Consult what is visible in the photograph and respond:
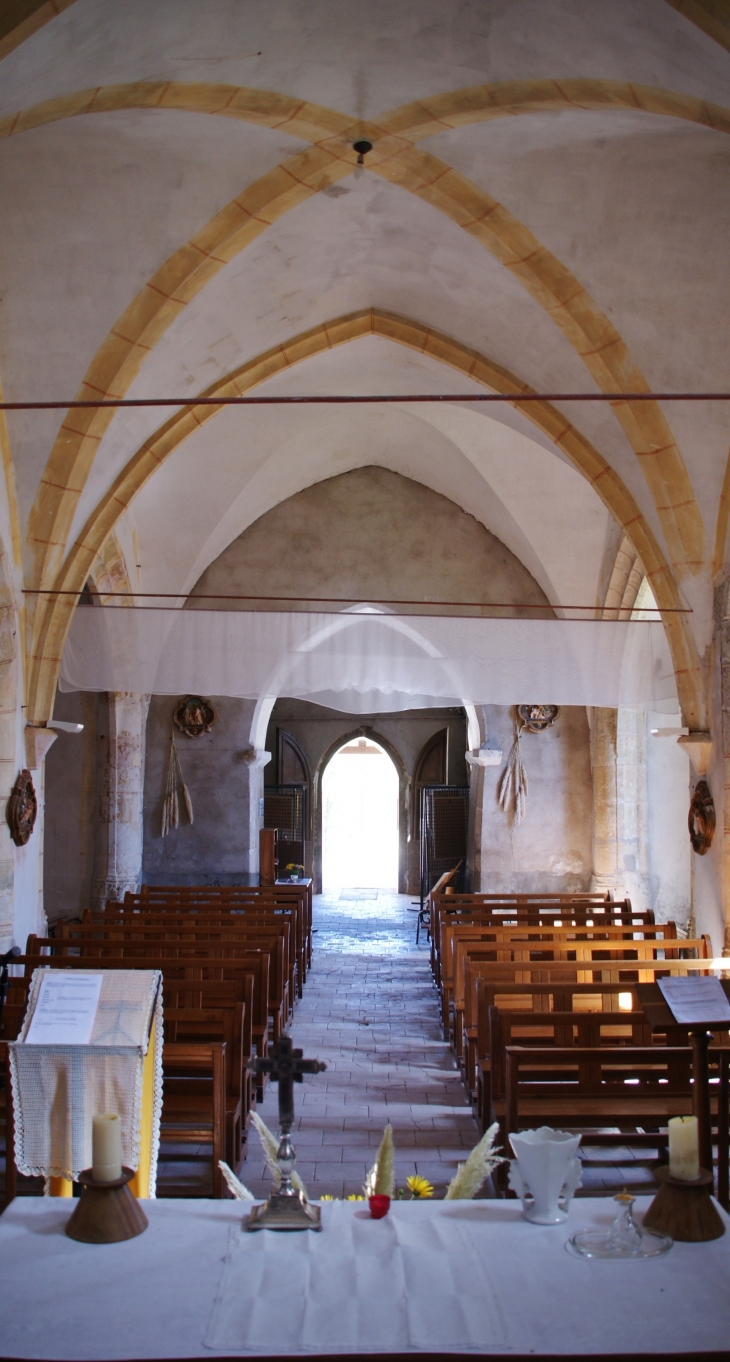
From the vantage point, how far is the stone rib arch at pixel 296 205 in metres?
5.50

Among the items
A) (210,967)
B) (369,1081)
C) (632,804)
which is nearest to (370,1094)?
(369,1081)

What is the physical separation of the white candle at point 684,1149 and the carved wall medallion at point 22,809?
6.23 m

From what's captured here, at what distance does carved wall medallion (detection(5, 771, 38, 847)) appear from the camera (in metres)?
7.68

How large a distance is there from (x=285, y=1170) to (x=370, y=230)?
6.76 m

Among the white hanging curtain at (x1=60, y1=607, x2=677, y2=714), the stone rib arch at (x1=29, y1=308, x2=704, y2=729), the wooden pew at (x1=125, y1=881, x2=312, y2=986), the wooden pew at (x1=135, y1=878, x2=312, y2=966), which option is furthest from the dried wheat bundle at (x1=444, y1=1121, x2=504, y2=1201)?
the wooden pew at (x1=135, y1=878, x2=312, y2=966)

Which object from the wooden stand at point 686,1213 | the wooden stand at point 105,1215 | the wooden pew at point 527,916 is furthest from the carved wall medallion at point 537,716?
the wooden stand at point 105,1215

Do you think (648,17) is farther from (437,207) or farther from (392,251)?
(392,251)

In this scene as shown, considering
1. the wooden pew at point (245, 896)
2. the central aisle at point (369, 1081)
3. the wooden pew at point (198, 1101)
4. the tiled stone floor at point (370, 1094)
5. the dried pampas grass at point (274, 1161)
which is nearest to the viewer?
the dried pampas grass at point (274, 1161)

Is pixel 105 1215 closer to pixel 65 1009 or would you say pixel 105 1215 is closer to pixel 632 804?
pixel 65 1009

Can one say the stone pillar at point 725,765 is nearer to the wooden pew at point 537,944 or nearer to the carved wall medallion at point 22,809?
the wooden pew at point 537,944

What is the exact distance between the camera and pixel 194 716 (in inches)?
501

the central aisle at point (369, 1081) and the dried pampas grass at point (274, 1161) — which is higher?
the dried pampas grass at point (274, 1161)

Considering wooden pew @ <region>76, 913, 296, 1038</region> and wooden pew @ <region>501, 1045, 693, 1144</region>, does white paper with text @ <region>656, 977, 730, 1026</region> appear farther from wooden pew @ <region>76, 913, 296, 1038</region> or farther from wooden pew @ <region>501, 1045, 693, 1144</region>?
wooden pew @ <region>76, 913, 296, 1038</region>

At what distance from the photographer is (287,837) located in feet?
55.1
